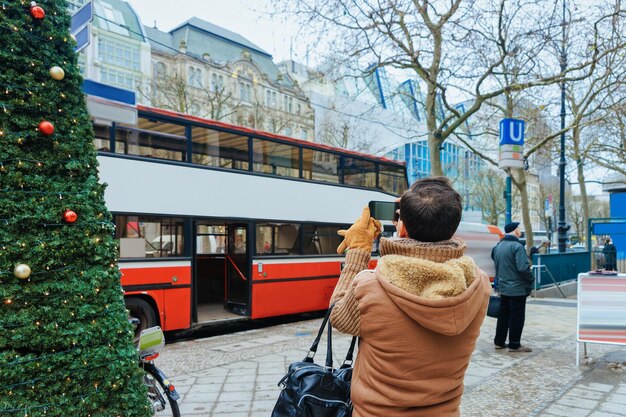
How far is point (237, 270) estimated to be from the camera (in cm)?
1012

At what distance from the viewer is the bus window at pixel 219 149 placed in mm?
9164

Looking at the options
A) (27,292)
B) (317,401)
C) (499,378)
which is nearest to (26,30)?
(27,292)

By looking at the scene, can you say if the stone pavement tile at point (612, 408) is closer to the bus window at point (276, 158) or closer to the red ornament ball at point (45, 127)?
the red ornament ball at point (45, 127)

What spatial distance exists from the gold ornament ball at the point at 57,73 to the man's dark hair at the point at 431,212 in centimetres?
187

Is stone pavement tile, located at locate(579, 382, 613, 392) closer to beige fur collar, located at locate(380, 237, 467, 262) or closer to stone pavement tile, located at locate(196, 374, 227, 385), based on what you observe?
stone pavement tile, located at locate(196, 374, 227, 385)

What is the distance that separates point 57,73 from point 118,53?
4004 centimetres

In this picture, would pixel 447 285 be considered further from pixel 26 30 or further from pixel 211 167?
pixel 211 167

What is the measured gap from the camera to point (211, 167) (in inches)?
363

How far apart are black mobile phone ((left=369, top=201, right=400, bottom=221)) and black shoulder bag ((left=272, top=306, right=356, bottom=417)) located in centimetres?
52

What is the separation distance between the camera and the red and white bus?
8.06m

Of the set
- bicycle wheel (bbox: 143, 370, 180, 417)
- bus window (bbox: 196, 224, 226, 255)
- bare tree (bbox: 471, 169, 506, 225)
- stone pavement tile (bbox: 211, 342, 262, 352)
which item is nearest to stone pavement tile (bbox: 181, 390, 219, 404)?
bicycle wheel (bbox: 143, 370, 180, 417)

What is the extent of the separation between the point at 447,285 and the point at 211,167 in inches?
312

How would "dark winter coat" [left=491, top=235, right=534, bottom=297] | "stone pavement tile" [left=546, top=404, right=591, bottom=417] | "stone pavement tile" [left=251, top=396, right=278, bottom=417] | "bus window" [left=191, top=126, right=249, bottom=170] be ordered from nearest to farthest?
1. "stone pavement tile" [left=546, top=404, right=591, bottom=417]
2. "stone pavement tile" [left=251, top=396, right=278, bottom=417]
3. "dark winter coat" [left=491, top=235, right=534, bottom=297]
4. "bus window" [left=191, top=126, right=249, bottom=170]

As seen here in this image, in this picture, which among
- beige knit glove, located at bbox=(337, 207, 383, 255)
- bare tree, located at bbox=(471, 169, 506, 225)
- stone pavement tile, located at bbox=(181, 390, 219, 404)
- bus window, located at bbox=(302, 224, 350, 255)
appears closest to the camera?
beige knit glove, located at bbox=(337, 207, 383, 255)
